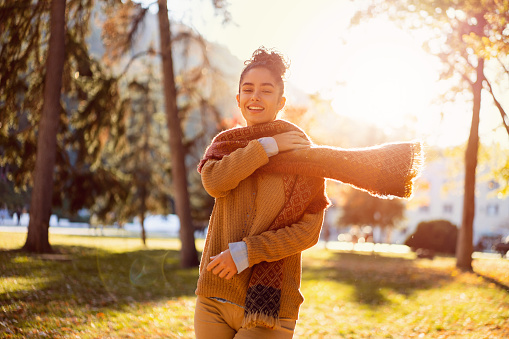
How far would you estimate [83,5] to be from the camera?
1367 centimetres

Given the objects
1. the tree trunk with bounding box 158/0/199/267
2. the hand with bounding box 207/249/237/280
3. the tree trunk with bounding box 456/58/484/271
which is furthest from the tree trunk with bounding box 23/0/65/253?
the tree trunk with bounding box 456/58/484/271

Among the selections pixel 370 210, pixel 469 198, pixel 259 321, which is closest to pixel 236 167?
pixel 259 321

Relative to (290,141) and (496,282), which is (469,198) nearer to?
(496,282)

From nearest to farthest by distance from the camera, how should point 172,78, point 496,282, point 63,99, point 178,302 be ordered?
point 178,302
point 496,282
point 172,78
point 63,99

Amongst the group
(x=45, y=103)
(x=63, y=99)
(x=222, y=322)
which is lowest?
(x=222, y=322)

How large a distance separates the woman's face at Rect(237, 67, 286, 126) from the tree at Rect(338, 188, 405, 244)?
30868mm

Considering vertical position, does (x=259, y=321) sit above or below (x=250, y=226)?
below

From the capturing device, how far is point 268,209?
7.67 feet

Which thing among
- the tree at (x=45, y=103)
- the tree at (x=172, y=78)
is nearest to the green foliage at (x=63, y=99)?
the tree at (x=45, y=103)

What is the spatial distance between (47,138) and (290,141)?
455 inches

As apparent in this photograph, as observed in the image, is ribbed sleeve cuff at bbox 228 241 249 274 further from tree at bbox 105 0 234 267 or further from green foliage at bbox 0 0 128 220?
tree at bbox 105 0 234 267

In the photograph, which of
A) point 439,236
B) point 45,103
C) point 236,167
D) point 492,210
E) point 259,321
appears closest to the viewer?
point 259,321

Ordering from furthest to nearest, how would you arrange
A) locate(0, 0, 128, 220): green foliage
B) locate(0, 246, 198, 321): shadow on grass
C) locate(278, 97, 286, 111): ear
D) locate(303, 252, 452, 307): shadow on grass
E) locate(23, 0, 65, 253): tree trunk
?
1. locate(23, 0, 65, 253): tree trunk
2. locate(0, 0, 128, 220): green foliage
3. locate(303, 252, 452, 307): shadow on grass
4. locate(0, 246, 198, 321): shadow on grass
5. locate(278, 97, 286, 111): ear

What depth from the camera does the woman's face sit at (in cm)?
247
